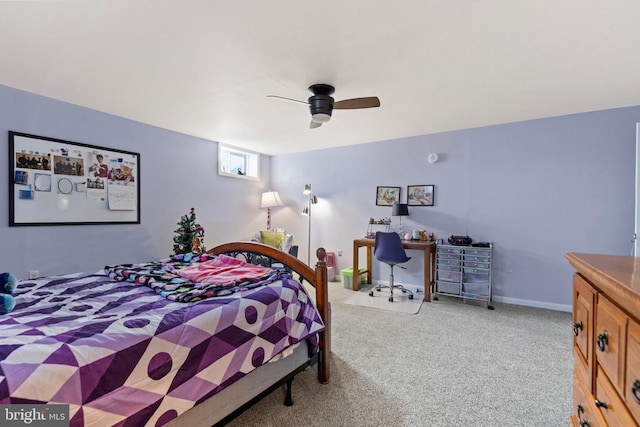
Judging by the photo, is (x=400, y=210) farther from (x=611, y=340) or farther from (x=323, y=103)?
(x=611, y=340)

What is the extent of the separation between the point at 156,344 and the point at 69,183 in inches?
121

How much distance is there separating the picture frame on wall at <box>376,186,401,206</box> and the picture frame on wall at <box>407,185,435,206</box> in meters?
0.19

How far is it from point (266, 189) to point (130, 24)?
13.6 feet

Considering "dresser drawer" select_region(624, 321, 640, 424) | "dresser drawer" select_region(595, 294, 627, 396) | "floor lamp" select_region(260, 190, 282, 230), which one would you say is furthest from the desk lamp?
"dresser drawer" select_region(624, 321, 640, 424)

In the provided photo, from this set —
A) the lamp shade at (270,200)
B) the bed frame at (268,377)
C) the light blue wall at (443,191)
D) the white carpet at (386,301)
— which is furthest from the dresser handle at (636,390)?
the lamp shade at (270,200)

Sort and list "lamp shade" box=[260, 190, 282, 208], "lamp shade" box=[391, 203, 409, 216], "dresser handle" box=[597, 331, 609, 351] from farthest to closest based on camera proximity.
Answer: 1. "lamp shade" box=[260, 190, 282, 208]
2. "lamp shade" box=[391, 203, 409, 216]
3. "dresser handle" box=[597, 331, 609, 351]

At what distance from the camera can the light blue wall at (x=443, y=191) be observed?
3246 millimetres

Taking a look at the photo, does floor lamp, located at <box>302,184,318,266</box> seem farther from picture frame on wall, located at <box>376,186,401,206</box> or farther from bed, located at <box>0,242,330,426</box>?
bed, located at <box>0,242,330,426</box>

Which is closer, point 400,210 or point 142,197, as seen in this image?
point 142,197

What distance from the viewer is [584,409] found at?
3.27ft

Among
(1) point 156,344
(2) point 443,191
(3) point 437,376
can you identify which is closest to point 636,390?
(1) point 156,344

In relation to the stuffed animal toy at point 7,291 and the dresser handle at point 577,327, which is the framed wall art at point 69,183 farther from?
the dresser handle at point 577,327

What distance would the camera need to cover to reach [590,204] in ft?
11.4

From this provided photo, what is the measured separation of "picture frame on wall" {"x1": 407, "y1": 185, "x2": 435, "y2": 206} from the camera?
175 inches
